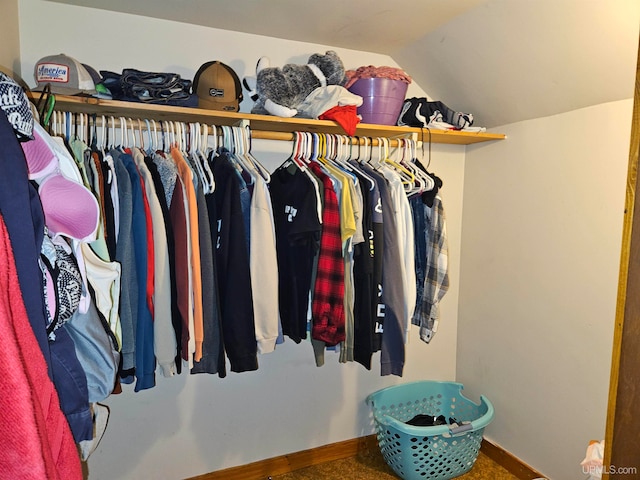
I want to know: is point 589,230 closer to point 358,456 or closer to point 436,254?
point 436,254

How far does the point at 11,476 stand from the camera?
1.71 ft

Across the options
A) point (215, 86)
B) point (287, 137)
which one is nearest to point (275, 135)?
point (287, 137)

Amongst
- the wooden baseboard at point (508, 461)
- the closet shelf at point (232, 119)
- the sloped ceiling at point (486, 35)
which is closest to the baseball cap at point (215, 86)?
the closet shelf at point (232, 119)

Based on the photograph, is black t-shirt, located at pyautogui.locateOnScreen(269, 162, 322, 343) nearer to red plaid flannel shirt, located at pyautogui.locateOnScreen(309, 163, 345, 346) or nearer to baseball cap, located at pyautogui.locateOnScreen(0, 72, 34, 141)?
red plaid flannel shirt, located at pyautogui.locateOnScreen(309, 163, 345, 346)

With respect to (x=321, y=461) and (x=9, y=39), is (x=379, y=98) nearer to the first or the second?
(x=9, y=39)

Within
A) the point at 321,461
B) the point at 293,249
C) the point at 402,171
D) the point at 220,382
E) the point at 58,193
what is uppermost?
the point at 402,171

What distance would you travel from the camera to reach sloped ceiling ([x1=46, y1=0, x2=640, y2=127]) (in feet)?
5.08

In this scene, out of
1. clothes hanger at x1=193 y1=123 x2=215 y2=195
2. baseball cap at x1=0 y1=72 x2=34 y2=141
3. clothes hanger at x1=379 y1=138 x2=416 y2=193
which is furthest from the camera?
clothes hanger at x1=379 y1=138 x2=416 y2=193

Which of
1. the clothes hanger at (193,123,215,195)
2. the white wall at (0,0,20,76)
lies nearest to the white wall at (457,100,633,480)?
the clothes hanger at (193,123,215,195)

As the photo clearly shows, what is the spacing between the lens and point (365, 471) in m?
2.25

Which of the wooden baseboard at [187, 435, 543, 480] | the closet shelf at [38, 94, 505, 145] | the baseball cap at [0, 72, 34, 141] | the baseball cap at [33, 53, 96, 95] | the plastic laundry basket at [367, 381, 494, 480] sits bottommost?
the wooden baseboard at [187, 435, 543, 480]

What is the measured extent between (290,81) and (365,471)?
1.93 m

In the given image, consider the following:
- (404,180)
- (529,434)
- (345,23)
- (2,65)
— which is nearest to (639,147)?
(404,180)

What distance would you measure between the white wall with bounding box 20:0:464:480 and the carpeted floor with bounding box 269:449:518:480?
0.40ft
